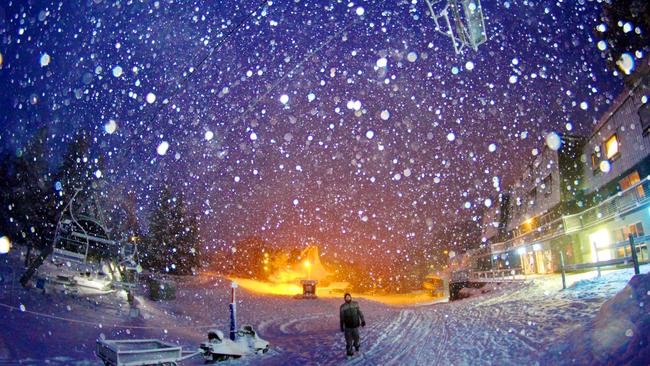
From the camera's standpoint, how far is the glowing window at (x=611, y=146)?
23862 mm

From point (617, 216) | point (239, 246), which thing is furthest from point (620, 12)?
point (239, 246)

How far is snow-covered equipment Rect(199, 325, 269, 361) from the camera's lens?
9.44 m

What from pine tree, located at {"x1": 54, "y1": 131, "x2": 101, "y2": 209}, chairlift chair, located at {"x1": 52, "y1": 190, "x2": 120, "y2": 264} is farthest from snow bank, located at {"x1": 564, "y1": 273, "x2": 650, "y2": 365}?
pine tree, located at {"x1": 54, "y1": 131, "x2": 101, "y2": 209}

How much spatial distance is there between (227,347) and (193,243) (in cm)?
3938

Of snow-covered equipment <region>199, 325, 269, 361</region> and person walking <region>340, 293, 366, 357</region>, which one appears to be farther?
snow-covered equipment <region>199, 325, 269, 361</region>

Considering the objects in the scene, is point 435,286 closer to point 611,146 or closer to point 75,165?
point 611,146

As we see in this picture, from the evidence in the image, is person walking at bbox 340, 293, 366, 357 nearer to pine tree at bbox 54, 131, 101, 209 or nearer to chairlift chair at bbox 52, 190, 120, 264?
chairlift chair at bbox 52, 190, 120, 264

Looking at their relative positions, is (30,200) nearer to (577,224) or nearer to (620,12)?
(620,12)

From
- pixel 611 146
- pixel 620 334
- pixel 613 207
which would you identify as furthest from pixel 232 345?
pixel 611 146

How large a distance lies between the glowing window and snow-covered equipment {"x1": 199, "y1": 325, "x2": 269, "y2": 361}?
2605 cm

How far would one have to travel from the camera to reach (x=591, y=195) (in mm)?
29578

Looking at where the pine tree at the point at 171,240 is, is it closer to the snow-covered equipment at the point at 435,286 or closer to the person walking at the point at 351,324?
the snow-covered equipment at the point at 435,286

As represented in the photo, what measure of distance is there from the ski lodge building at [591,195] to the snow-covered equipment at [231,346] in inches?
499

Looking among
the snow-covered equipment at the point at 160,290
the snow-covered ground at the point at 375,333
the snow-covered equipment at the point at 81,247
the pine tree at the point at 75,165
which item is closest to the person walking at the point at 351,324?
the snow-covered ground at the point at 375,333
